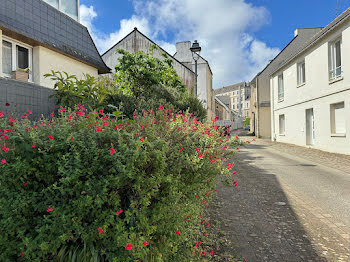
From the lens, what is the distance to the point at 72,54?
9.09 metres

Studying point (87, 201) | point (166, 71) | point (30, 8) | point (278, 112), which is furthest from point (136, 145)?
point (278, 112)

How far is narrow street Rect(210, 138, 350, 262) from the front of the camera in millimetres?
2953

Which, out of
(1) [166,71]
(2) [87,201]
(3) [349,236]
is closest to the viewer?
(2) [87,201]

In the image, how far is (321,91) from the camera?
12828 millimetres

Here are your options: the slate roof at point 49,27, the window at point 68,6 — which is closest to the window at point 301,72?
the slate roof at point 49,27

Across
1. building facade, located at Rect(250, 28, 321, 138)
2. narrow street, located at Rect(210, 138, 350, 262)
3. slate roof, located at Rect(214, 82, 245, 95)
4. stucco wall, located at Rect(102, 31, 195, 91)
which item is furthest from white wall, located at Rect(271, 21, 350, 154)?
slate roof, located at Rect(214, 82, 245, 95)

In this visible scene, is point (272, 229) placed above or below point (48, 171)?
below

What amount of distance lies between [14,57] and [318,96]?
47.0 feet

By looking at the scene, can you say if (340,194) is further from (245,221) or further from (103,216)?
(103,216)

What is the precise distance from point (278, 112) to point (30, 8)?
17.8 metres

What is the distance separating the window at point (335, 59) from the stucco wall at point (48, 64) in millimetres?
11939

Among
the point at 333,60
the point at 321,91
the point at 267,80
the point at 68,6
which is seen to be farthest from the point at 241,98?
the point at 68,6

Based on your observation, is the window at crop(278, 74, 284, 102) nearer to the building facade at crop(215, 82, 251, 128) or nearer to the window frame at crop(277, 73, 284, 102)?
the window frame at crop(277, 73, 284, 102)

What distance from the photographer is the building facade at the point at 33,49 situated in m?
6.79
